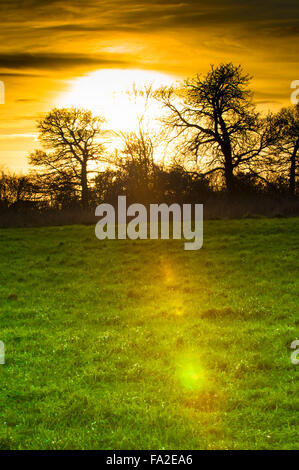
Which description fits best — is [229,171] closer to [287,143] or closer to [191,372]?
[287,143]

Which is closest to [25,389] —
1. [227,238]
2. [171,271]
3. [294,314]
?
[294,314]

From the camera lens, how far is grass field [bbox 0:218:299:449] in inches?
324

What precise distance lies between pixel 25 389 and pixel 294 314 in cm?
833

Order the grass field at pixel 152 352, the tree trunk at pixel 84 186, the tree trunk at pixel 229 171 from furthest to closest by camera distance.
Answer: the tree trunk at pixel 84 186
the tree trunk at pixel 229 171
the grass field at pixel 152 352

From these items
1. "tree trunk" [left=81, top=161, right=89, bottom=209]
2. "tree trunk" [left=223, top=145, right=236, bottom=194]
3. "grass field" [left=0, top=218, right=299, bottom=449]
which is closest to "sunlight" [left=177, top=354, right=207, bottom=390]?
"grass field" [left=0, top=218, right=299, bottom=449]

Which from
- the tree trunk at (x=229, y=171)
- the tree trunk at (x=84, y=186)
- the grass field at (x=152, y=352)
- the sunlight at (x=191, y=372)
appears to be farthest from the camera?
the tree trunk at (x=84, y=186)

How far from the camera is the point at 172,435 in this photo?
7.92 metres

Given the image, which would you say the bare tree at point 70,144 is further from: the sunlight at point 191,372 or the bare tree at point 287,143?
the sunlight at point 191,372

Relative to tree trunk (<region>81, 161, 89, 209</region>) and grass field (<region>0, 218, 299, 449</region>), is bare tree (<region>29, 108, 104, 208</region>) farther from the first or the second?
grass field (<region>0, 218, 299, 449</region>)

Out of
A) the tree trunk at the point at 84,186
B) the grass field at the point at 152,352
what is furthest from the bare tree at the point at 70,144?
the grass field at the point at 152,352

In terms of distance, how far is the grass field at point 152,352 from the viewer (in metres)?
8.23

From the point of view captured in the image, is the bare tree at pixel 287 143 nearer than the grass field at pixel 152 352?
No

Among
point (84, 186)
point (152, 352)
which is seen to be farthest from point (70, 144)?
point (152, 352)

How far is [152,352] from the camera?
12.0m
